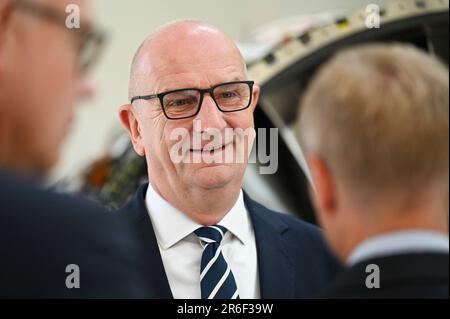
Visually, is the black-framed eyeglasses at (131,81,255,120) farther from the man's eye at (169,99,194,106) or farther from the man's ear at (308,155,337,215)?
the man's ear at (308,155,337,215)

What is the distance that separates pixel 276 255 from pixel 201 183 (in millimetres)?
94

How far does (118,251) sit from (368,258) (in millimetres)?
196

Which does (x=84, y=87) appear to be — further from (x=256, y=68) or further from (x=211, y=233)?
(x=256, y=68)

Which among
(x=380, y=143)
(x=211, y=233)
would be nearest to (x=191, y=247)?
(x=211, y=233)

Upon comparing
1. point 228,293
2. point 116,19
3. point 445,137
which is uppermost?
point 116,19

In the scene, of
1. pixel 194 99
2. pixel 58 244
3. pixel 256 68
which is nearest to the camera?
pixel 58 244

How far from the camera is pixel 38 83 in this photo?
1.63 ft

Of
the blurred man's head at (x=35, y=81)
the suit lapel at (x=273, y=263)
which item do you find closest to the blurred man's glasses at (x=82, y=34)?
the blurred man's head at (x=35, y=81)

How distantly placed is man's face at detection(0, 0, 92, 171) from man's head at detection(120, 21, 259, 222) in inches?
6.2

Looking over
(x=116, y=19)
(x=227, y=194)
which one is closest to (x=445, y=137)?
(x=227, y=194)

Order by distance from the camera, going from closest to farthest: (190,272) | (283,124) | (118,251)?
1. (118,251)
2. (190,272)
3. (283,124)

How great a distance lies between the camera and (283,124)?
0.90m

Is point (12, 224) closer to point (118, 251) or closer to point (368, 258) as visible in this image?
point (118, 251)

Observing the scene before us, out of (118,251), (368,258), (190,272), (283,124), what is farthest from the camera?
(283,124)
